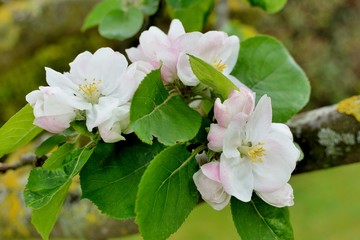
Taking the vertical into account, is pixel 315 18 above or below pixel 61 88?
below

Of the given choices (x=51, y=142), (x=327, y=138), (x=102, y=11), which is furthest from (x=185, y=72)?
(x=102, y=11)

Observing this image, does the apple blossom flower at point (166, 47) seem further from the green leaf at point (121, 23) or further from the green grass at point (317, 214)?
the green grass at point (317, 214)

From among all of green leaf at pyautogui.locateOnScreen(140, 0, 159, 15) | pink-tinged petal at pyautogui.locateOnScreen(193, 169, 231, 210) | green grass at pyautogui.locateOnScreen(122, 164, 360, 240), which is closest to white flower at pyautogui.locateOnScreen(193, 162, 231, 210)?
pink-tinged petal at pyautogui.locateOnScreen(193, 169, 231, 210)

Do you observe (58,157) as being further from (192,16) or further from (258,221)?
(192,16)

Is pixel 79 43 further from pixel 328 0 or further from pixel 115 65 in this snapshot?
pixel 115 65

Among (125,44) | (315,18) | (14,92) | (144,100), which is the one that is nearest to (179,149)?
(144,100)
